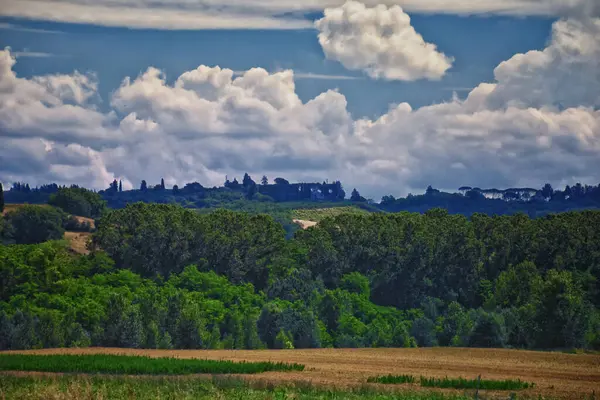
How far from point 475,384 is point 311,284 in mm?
75921

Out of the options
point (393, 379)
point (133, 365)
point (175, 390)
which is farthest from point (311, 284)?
point (175, 390)

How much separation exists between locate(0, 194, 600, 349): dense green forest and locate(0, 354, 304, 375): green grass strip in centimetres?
2616

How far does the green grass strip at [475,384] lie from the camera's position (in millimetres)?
72000

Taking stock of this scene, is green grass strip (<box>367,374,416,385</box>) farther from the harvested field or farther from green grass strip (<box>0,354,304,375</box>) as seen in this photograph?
green grass strip (<box>0,354,304,375</box>)

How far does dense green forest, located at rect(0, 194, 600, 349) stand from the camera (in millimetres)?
118812

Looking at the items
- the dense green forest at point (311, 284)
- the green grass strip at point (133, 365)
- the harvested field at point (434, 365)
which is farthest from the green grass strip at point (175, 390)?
the dense green forest at point (311, 284)

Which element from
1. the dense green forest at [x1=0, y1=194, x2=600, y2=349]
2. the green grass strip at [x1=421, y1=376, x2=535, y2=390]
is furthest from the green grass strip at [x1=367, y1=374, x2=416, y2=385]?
the dense green forest at [x1=0, y1=194, x2=600, y2=349]

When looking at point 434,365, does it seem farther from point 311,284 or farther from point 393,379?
point 311,284

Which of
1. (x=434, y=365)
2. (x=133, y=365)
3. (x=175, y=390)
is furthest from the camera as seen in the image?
(x=434, y=365)

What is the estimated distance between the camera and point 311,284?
486 feet

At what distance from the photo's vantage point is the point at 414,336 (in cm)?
13438

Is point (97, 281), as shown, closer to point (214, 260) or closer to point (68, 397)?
point (214, 260)

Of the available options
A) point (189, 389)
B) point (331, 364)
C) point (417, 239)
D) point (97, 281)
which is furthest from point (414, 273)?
point (189, 389)

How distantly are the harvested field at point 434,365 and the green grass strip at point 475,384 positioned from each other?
121 centimetres
